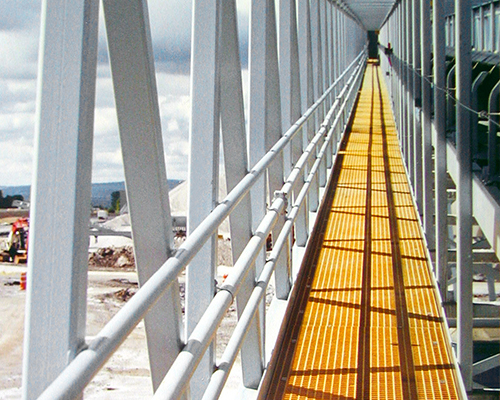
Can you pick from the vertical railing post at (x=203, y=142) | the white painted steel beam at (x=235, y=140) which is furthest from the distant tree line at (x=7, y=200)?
the white painted steel beam at (x=235, y=140)

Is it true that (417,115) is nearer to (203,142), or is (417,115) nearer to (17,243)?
(203,142)

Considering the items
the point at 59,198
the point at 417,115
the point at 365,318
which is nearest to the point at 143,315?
the point at 59,198

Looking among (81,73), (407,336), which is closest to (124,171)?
(81,73)

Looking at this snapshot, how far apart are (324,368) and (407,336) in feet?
2.10

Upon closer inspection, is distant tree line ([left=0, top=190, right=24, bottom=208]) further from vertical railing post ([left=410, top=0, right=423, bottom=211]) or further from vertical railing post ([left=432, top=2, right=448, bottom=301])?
vertical railing post ([left=410, top=0, right=423, bottom=211])

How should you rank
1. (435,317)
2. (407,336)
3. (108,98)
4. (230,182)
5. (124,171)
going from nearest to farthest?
1. (108,98)
2. (124,171)
3. (230,182)
4. (407,336)
5. (435,317)

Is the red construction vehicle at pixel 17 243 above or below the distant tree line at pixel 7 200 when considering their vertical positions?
below

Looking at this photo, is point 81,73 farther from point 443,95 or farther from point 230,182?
point 443,95

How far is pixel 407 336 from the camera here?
400cm

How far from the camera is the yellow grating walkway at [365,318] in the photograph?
11.2 feet

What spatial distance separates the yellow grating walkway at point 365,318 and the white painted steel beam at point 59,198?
2107mm

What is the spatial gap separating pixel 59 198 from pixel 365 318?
3239 millimetres

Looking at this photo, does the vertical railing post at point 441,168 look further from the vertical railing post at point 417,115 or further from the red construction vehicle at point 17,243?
the red construction vehicle at point 17,243

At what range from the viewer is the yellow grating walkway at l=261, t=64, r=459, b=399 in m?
3.40
